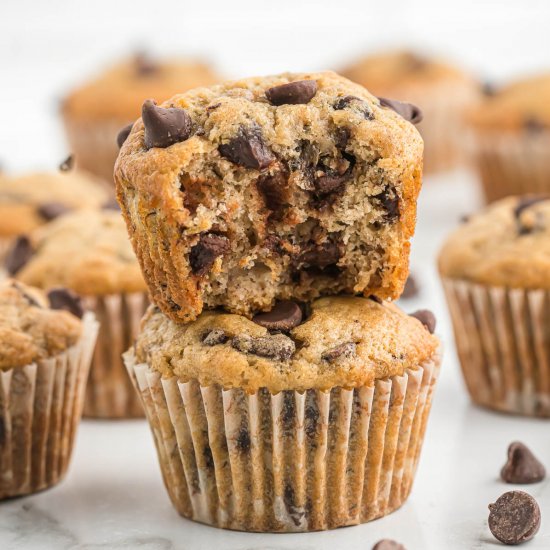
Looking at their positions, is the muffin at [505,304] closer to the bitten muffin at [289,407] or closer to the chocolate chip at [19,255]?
the bitten muffin at [289,407]

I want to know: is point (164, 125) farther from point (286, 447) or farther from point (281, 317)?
point (286, 447)

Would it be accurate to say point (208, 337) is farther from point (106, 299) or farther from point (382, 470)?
point (106, 299)

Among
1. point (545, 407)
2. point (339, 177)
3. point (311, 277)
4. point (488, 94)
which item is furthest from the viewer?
point (488, 94)

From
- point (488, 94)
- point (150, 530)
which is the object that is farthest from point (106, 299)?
point (488, 94)

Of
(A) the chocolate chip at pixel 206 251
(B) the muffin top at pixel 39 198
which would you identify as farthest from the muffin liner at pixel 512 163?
(A) the chocolate chip at pixel 206 251

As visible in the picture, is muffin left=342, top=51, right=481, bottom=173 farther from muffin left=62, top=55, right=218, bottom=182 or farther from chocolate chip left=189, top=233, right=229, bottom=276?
chocolate chip left=189, top=233, right=229, bottom=276

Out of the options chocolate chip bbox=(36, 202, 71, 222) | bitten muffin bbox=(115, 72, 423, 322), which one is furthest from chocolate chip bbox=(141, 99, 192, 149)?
chocolate chip bbox=(36, 202, 71, 222)

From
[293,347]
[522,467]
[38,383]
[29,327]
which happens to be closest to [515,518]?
[522,467]
